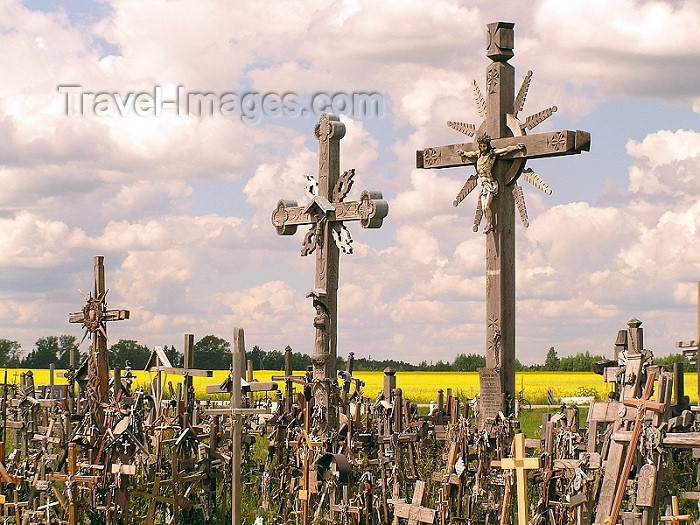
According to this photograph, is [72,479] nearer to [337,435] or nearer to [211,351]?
[337,435]

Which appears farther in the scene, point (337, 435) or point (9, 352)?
point (9, 352)

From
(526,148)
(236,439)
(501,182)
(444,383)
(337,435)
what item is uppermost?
(526,148)

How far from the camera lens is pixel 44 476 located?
14.8 m

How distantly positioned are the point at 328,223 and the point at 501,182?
2.39 meters

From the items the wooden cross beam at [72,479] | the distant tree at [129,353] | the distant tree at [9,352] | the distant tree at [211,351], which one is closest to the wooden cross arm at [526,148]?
the wooden cross beam at [72,479]

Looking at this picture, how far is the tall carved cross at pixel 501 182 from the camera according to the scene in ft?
52.4

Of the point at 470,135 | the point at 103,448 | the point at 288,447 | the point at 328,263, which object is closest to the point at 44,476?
the point at 103,448

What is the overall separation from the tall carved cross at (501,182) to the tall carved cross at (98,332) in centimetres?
491

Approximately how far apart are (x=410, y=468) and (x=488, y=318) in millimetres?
2365

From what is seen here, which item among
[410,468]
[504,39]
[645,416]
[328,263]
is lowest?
[410,468]

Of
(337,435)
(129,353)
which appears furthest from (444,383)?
(337,435)

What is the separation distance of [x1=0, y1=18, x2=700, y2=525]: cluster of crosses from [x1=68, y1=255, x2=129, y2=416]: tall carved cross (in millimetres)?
18

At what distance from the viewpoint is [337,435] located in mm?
14922

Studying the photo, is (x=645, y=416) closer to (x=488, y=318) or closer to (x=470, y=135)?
(x=488, y=318)
